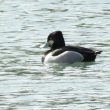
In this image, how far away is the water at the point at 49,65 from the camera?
1698 cm

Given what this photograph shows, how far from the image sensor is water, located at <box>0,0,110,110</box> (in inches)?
669

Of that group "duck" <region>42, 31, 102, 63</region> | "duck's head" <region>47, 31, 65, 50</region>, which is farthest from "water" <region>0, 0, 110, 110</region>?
"duck's head" <region>47, 31, 65, 50</region>

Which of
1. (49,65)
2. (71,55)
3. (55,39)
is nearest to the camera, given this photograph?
(49,65)

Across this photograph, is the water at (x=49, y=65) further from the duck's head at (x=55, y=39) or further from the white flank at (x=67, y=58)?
the duck's head at (x=55, y=39)

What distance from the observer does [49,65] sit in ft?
72.0

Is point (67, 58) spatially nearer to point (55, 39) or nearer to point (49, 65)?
point (49, 65)

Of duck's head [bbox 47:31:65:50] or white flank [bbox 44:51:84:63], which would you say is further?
duck's head [bbox 47:31:65:50]

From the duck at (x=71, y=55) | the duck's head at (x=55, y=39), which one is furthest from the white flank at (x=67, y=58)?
the duck's head at (x=55, y=39)

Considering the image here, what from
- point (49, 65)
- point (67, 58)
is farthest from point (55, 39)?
point (49, 65)

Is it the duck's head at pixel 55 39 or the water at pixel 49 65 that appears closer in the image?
the water at pixel 49 65

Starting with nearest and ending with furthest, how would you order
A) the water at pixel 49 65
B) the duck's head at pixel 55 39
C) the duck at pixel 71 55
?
the water at pixel 49 65, the duck at pixel 71 55, the duck's head at pixel 55 39

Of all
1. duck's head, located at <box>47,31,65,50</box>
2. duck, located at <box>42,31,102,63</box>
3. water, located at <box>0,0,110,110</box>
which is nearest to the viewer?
water, located at <box>0,0,110,110</box>

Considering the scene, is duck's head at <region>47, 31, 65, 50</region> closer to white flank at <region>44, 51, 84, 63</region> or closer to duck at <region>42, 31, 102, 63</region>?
duck at <region>42, 31, 102, 63</region>

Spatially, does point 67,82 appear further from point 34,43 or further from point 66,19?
point 66,19
